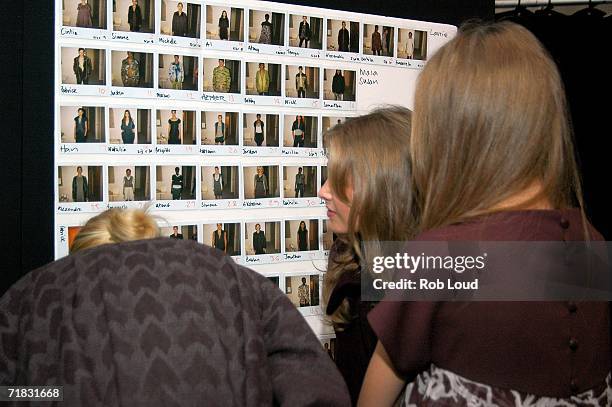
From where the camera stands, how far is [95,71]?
1.42m

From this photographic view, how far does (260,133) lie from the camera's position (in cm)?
164

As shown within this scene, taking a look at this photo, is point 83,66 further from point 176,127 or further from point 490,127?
point 490,127

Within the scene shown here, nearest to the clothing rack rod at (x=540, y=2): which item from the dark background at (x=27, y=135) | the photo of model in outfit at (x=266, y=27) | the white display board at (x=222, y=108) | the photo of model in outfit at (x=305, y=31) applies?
the white display board at (x=222, y=108)

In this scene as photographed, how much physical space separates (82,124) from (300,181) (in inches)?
23.0

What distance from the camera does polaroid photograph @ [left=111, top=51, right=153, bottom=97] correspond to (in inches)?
56.9

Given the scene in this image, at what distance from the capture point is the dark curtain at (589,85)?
6.48 ft

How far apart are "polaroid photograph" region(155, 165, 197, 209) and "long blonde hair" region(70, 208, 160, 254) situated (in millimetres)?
335

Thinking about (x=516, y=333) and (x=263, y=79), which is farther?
(x=263, y=79)

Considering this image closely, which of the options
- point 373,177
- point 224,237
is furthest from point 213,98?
point 373,177

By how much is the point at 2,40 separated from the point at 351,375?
106 cm

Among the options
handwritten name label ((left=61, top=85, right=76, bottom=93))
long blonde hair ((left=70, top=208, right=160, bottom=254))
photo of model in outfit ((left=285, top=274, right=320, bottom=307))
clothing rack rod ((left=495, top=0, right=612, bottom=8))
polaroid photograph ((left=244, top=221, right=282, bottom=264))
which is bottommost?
photo of model in outfit ((left=285, top=274, right=320, bottom=307))

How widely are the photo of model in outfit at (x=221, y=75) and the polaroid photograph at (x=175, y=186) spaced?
0.68 feet

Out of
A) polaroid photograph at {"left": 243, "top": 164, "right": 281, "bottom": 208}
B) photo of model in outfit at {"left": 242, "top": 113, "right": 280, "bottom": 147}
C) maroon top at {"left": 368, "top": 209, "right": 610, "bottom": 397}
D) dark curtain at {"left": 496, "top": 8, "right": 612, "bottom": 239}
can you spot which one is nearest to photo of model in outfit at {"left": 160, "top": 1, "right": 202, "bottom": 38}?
photo of model in outfit at {"left": 242, "top": 113, "right": 280, "bottom": 147}

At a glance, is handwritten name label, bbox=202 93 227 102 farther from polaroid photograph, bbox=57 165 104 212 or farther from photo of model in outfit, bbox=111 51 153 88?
polaroid photograph, bbox=57 165 104 212
